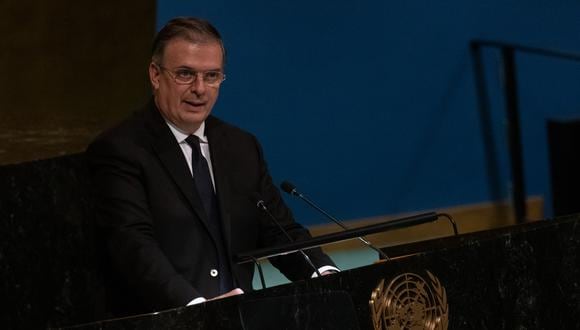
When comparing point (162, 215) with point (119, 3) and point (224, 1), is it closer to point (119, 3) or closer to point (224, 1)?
point (119, 3)

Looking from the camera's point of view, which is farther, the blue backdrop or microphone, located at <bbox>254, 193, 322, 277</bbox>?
the blue backdrop

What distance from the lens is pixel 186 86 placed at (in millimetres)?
3266

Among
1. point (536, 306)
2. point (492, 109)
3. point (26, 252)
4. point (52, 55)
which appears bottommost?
point (536, 306)

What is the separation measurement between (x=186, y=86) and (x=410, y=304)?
3.10ft

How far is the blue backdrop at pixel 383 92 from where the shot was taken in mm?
5957

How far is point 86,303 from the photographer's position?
3.55 meters

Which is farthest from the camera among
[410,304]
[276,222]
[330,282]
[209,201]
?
[209,201]

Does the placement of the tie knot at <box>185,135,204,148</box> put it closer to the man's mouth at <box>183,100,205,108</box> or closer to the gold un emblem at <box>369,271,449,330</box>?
the man's mouth at <box>183,100,205,108</box>

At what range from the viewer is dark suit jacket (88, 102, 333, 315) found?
311cm

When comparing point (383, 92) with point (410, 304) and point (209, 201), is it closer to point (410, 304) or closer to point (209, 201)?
point (209, 201)

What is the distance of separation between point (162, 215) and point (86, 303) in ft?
1.60

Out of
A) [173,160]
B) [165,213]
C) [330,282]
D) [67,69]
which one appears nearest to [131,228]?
[165,213]

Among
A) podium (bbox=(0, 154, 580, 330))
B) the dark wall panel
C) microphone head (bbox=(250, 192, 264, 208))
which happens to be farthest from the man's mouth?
the dark wall panel

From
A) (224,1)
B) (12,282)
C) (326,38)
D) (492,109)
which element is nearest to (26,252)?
(12,282)
